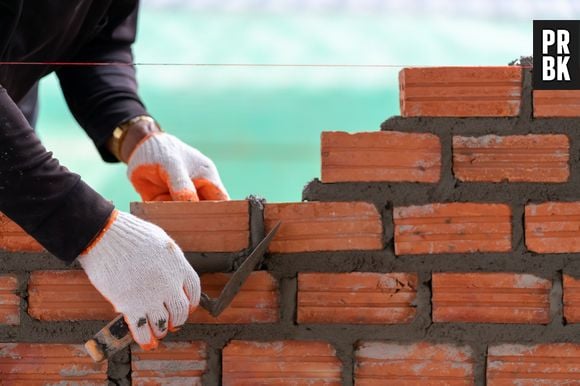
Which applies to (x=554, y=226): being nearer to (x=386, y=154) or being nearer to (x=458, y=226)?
(x=458, y=226)

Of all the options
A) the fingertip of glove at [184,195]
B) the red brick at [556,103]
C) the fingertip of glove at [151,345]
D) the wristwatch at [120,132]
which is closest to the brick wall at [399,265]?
the red brick at [556,103]

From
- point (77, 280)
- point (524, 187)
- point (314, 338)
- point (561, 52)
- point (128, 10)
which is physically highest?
point (128, 10)

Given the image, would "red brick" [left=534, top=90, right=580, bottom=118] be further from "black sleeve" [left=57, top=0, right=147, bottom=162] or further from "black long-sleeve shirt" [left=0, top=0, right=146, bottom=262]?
"black sleeve" [left=57, top=0, right=147, bottom=162]

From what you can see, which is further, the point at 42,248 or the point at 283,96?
the point at 283,96

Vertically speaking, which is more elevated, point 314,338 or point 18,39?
point 18,39

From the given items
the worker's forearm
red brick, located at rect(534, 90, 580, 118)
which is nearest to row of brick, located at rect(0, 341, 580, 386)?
red brick, located at rect(534, 90, 580, 118)

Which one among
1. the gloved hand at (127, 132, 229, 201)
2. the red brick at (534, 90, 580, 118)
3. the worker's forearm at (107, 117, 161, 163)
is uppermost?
the red brick at (534, 90, 580, 118)

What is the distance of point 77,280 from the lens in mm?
2062

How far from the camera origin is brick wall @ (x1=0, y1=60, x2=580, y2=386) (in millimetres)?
1996

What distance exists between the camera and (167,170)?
249 cm

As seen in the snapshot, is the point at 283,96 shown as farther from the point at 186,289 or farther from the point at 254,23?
the point at 186,289

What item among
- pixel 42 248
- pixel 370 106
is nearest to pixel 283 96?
pixel 370 106

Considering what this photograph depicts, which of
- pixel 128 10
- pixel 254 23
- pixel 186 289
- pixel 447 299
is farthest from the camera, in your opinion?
pixel 254 23

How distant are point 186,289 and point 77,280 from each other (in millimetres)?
300
